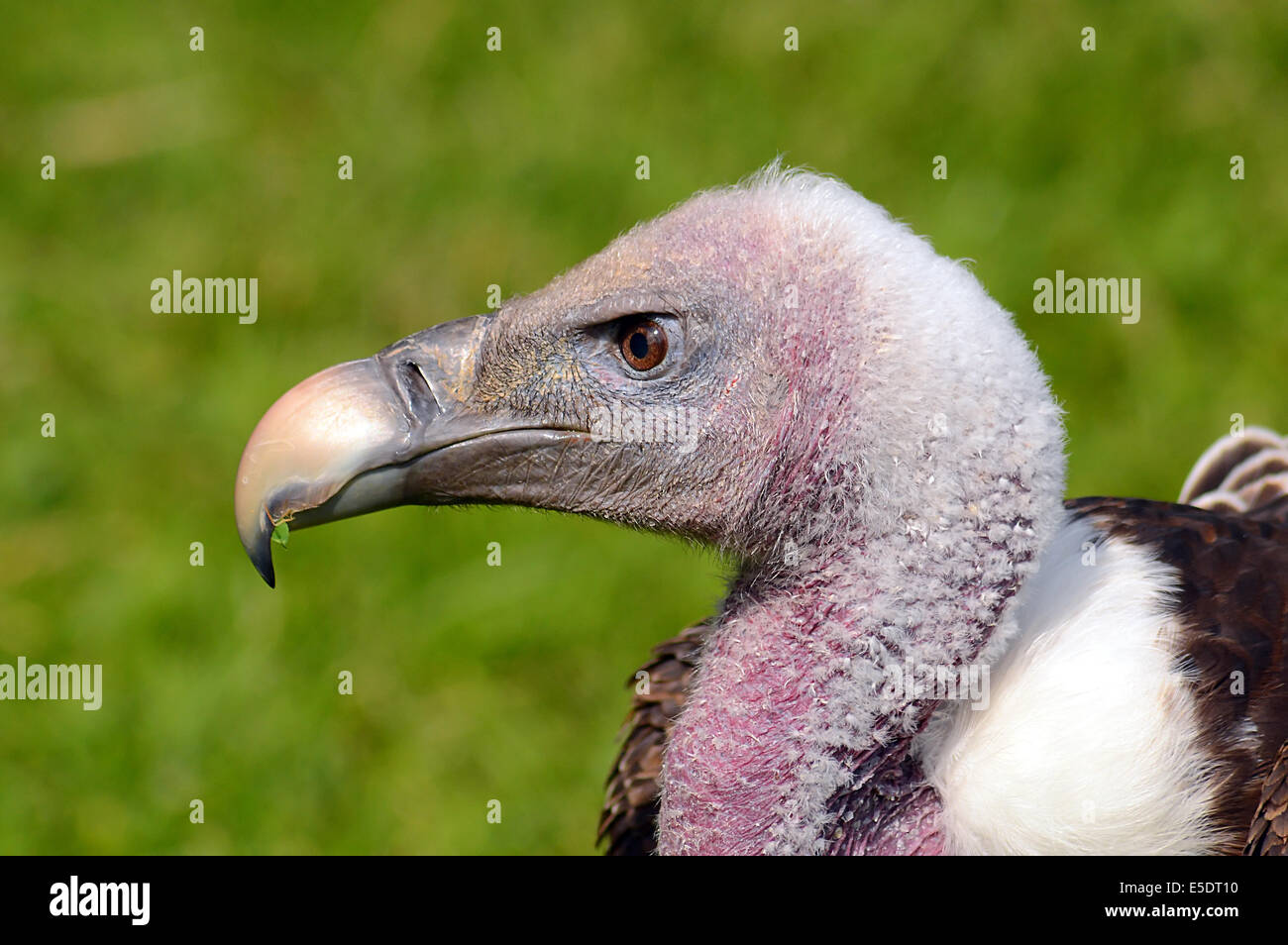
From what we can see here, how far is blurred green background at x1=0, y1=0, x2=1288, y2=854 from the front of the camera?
543 cm

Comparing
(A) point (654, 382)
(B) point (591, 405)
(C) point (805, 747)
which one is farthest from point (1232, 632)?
(B) point (591, 405)

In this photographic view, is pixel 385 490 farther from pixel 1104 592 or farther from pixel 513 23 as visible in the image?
pixel 513 23

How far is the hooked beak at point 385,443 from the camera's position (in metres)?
3.06

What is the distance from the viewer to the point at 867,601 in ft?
9.61

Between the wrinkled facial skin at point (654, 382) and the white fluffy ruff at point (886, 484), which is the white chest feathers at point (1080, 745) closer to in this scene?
the white fluffy ruff at point (886, 484)

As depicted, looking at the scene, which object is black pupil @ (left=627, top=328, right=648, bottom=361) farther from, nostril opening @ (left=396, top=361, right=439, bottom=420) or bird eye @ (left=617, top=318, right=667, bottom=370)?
nostril opening @ (left=396, top=361, right=439, bottom=420)

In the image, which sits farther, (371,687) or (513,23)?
(513,23)

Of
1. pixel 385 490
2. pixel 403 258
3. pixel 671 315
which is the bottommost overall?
pixel 385 490

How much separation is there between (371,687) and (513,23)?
4353mm

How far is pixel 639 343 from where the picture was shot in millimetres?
3176

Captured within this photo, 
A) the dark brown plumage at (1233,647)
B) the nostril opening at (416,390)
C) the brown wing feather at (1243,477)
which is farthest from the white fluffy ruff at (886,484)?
the brown wing feather at (1243,477)

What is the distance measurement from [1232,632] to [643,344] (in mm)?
1306

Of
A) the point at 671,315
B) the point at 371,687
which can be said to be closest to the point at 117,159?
the point at 371,687

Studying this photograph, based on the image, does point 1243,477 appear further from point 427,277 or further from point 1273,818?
point 427,277
